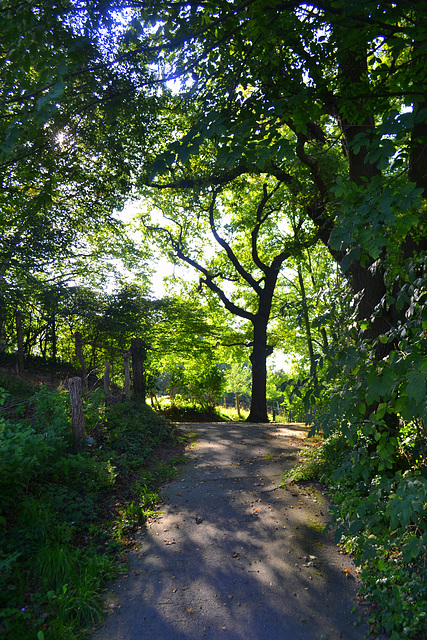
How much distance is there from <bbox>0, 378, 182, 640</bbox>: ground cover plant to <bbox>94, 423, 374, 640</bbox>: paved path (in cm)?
27

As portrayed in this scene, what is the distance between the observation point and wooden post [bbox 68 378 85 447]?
5754 mm

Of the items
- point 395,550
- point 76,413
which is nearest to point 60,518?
point 76,413

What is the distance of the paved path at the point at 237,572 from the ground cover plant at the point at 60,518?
0.27 m

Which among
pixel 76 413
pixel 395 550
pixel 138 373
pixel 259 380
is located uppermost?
pixel 138 373

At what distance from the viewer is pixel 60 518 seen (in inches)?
160

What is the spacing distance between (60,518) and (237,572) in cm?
206

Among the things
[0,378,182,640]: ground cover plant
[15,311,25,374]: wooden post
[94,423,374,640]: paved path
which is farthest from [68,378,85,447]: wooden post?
[15,311,25,374]: wooden post

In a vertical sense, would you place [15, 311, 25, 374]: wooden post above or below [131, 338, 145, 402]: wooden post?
above

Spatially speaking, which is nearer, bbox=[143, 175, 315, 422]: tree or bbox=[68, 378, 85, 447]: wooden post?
bbox=[68, 378, 85, 447]: wooden post

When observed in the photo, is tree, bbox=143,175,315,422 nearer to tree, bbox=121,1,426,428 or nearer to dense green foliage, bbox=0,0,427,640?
dense green foliage, bbox=0,0,427,640

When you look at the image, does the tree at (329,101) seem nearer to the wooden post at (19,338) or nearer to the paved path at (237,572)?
the paved path at (237,572)

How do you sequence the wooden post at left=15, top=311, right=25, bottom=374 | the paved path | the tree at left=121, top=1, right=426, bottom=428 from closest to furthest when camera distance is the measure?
the tree at left=121, top=1, right=426, bottom=428, the paved path, the wooden post at left=15, top=311, right=25, bottom=374

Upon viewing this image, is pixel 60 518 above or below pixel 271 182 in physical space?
below

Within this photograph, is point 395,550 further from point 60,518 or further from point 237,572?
point 60,518
